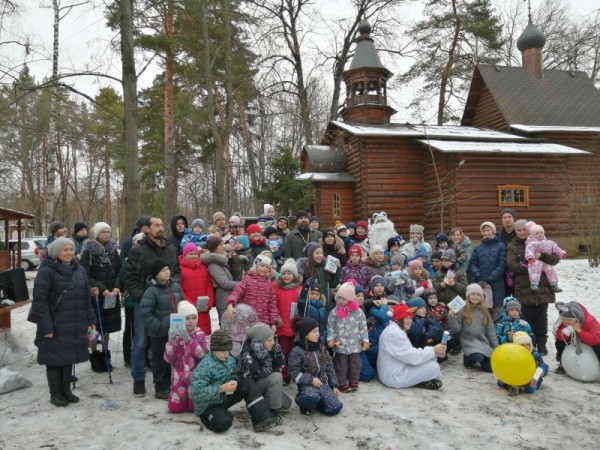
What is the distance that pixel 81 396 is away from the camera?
4.70m

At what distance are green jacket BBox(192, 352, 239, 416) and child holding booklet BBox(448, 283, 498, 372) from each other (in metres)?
3.15

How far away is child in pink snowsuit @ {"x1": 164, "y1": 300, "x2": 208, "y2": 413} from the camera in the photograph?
421 cm

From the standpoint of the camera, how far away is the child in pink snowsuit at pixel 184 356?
4.21 m

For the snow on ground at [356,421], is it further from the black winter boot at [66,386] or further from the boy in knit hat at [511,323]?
the boy in knit hat at [511,323]

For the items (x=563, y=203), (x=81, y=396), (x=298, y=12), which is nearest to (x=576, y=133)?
(x=563, y=203)

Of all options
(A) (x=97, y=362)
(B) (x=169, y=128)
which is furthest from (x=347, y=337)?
(B) (x=169, y=128)

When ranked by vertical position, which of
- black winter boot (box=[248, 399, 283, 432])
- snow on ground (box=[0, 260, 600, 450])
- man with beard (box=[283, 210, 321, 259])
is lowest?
snow on ground (box=[0, 260, 600, 450])

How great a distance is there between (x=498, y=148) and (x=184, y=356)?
15066 millimetres

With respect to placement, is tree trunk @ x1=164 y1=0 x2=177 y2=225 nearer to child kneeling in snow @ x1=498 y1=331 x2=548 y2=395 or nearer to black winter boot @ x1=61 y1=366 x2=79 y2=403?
black winter boot @ x1=61 y1=366 x2=79 y2=403

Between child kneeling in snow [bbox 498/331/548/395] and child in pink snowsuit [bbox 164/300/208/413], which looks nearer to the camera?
child in pink snowsuit [bbox 164/300/208/413]

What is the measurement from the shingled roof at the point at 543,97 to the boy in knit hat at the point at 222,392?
63.0ft

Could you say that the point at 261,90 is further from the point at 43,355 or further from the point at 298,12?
the point at 43,355

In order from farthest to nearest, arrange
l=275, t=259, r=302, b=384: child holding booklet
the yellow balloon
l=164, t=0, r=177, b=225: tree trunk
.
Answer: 1. l=164, t=0, r=177, b=225: tree trunk
2. l=275, t=259, r=302, b=384: child holding booklet
3. the yellow balloon

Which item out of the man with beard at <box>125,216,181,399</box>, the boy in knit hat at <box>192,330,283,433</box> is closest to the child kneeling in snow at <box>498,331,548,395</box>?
the boy in knit hat at <box>192,330,283,433</box>
